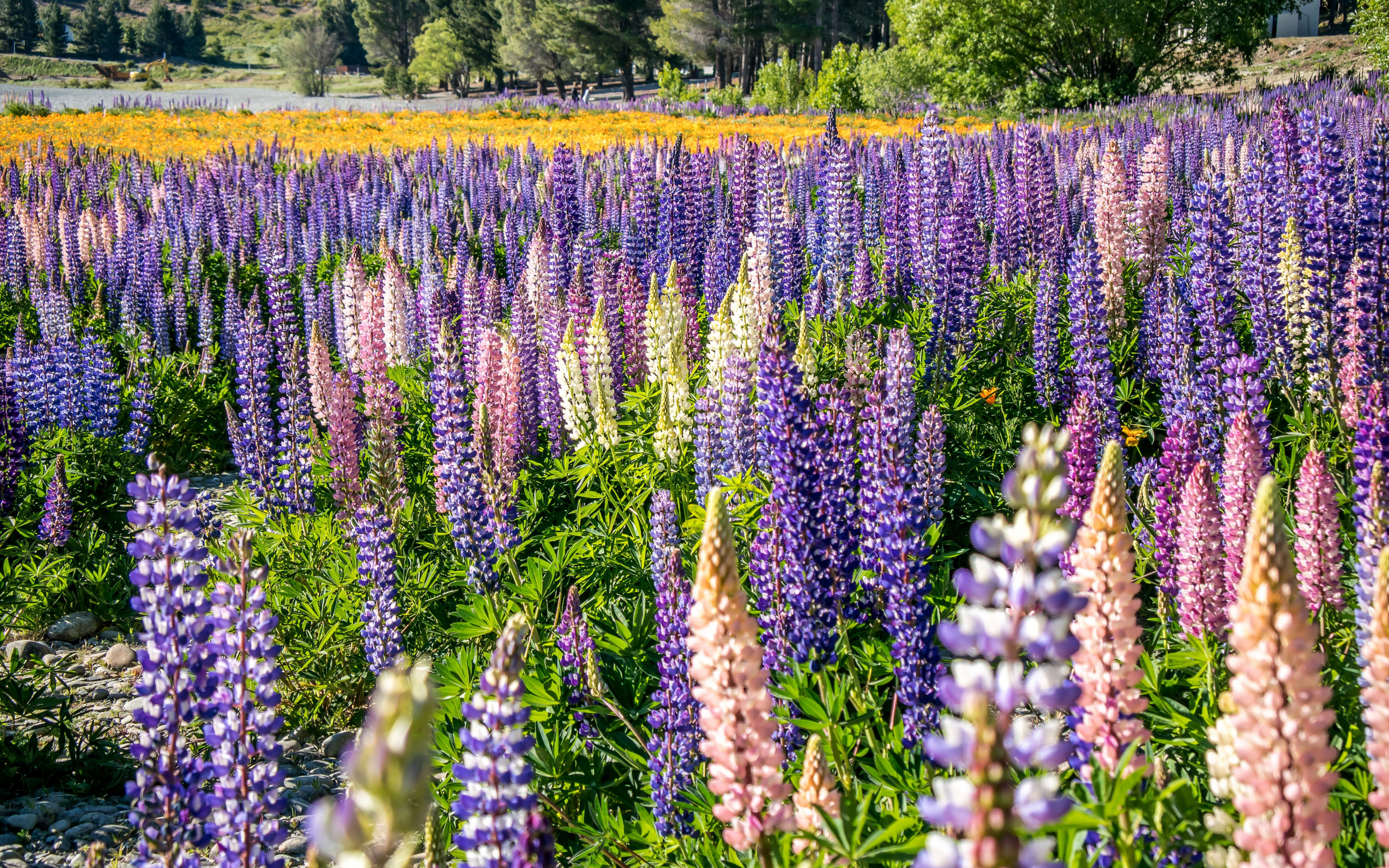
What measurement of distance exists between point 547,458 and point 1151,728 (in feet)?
11.5

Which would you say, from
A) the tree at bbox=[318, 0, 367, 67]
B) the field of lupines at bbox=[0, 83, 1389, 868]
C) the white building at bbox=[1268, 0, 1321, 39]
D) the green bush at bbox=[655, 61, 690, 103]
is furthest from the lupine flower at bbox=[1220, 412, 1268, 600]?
the tree at bbox=[318, 0, 367, 67]

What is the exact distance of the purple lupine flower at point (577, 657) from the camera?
10.4 feet

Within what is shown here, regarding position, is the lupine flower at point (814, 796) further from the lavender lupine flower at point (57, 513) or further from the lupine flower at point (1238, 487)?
the lavender lupine flower at point (57, 513)

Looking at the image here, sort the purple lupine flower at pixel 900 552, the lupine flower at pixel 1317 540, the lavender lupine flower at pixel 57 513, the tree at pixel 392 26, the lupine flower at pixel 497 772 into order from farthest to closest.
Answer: the tree at pixel 392 26 → the lavender lupine flower at pixel 57 513 → the lupine flower at pixel 1317 540 → the purple lupine flower at pixel 900 552 → the lupine flower at pixel 497 772

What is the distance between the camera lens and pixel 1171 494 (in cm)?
345

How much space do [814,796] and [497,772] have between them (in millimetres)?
675

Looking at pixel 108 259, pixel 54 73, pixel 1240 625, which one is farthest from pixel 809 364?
pixel 54 73

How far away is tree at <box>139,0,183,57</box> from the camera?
103 m

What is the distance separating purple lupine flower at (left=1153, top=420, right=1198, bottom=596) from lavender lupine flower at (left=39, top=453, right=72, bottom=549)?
214 inches

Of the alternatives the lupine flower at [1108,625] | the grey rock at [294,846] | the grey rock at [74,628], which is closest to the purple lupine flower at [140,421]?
the grey rock at [74,628]

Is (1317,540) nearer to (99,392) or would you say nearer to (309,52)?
(99,392)

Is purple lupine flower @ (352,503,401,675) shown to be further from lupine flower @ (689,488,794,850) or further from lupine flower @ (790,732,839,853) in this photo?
lupine flower @ (689,488,794,850)

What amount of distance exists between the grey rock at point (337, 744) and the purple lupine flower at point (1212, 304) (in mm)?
3661

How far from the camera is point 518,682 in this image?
1799 millimetres
